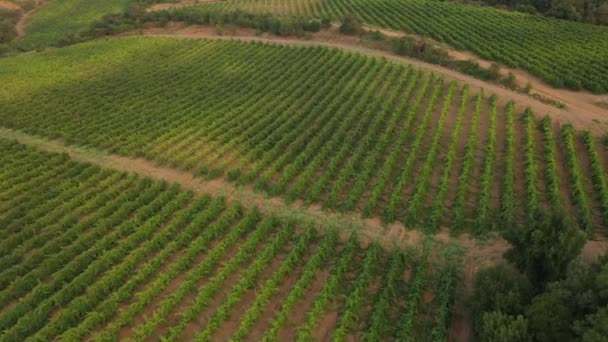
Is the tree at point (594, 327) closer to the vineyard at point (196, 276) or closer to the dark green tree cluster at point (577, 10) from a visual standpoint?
the vineyard at point (196, 276)

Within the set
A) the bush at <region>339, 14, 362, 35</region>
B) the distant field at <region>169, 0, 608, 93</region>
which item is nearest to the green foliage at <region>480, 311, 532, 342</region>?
the distant field at <region>169, 0, 608, 93</region>

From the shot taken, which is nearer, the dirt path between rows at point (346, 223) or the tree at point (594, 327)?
the tree at point (594, 327)

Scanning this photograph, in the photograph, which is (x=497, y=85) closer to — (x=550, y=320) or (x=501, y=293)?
(x=501, y=293)

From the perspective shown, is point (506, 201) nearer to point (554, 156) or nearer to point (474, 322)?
point (554, 156)

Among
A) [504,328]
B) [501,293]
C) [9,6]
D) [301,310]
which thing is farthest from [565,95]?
[9,6]

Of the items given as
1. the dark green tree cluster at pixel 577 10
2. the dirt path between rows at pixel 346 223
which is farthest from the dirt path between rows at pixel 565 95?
the dark green tree cluster at pixel 577 10

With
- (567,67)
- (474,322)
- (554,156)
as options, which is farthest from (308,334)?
(567,67)
